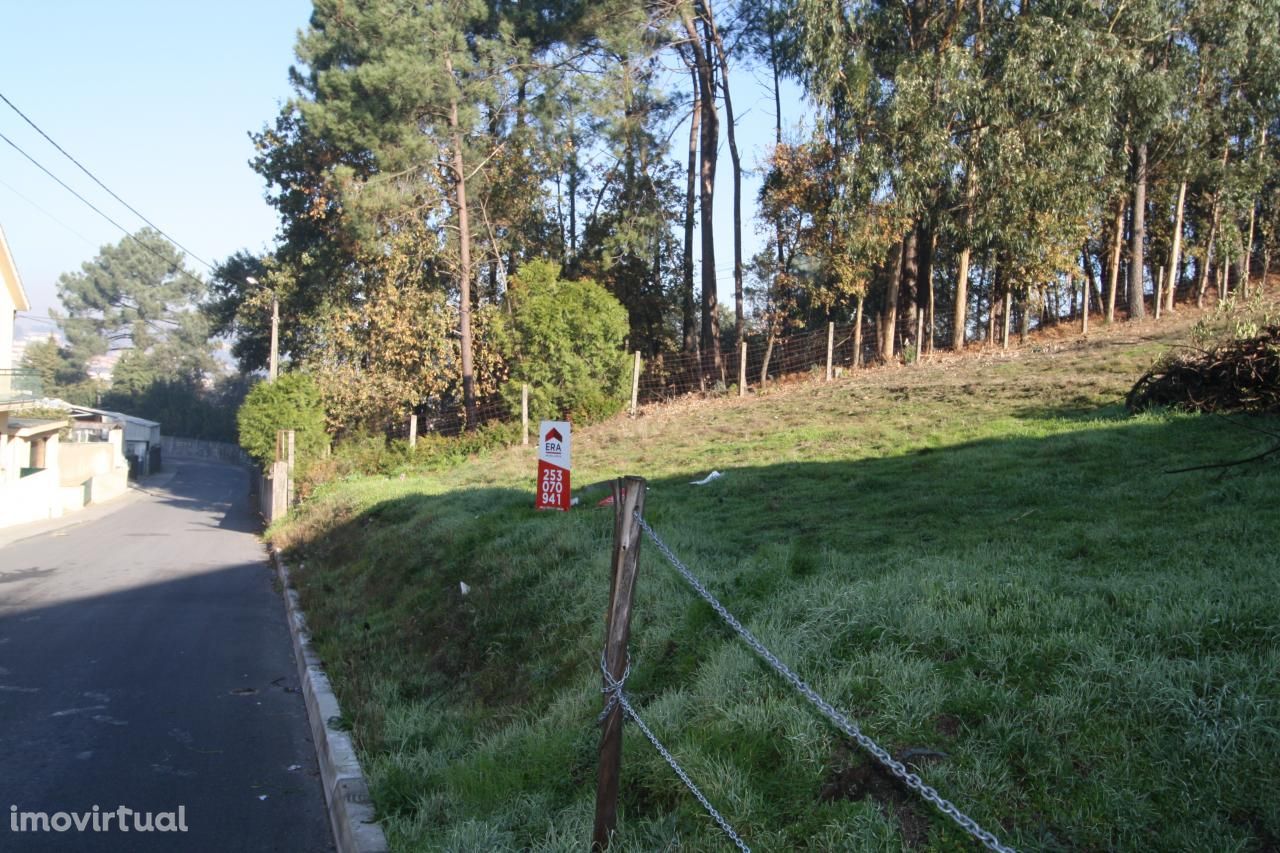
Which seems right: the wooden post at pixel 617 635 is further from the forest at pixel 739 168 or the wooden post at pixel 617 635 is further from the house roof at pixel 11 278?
the house roof at pixel 11 278

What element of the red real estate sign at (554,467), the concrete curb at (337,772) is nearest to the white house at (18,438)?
the red real estate sign at (554,467)

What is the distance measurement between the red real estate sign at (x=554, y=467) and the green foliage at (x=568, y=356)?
42.3ft

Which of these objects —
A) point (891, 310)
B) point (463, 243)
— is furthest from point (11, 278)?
point (891, 310)

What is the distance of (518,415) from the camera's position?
24.9 meters

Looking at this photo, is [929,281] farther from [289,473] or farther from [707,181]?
[289,473]

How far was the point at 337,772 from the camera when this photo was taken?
568 cm

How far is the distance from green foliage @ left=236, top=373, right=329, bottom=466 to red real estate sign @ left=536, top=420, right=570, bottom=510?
19.8 meters

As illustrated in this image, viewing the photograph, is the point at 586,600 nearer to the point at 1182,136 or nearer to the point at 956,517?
the point at 956,517

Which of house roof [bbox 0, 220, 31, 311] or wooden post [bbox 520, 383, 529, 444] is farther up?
house roof [bbox 0, 220, 31, 311]

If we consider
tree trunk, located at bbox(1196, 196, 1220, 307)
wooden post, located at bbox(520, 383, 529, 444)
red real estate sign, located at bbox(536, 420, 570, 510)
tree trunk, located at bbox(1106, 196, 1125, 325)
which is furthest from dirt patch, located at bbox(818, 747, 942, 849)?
tree trunk, located at bbox(1196, 196, 1220, 307)

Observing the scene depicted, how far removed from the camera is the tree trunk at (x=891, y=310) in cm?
2808

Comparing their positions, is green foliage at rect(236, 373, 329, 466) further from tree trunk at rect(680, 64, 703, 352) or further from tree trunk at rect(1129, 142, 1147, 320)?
tree trunk at rect(1129, 142, 1147, 320)

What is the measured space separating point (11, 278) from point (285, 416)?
15030mm

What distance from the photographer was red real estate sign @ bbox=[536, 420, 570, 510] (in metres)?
11.1
